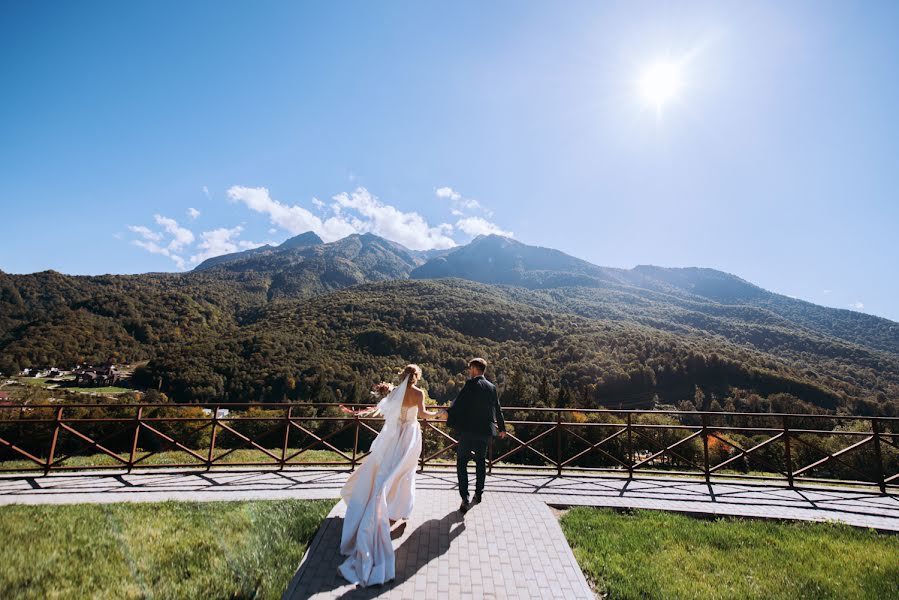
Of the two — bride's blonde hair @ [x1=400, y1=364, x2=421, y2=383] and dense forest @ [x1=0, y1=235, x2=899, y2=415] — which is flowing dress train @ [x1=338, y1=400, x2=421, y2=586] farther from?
dense forest @ [x1=0, y1=235, x2=899, y2=415]

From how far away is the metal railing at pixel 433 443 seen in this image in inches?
284

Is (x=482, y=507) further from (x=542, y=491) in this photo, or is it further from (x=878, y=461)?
(x=878, y=461)

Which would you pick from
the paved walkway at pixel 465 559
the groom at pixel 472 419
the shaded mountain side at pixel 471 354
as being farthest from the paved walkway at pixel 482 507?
the shaded mountain side at pixel 471 354

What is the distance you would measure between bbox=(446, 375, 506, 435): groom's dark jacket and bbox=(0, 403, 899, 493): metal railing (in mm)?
1966

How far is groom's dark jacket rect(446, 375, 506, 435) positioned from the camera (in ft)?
17.3

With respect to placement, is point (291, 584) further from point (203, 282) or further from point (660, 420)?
point (203, 282)

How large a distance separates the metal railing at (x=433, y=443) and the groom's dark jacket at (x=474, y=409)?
1.97 meters

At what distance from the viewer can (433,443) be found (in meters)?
27.6

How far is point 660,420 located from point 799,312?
150026 millimetres

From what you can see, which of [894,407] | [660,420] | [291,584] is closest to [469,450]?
[291,584]

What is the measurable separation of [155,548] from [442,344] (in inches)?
3715

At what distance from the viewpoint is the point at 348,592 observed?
3533mm

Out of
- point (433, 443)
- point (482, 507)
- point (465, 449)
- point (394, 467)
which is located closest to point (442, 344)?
point (433, 443)

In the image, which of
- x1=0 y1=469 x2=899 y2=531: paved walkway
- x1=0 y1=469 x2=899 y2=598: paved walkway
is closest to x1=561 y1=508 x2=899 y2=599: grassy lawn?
x1=0 y1=469 x2=899 y2=598: paved walkway
